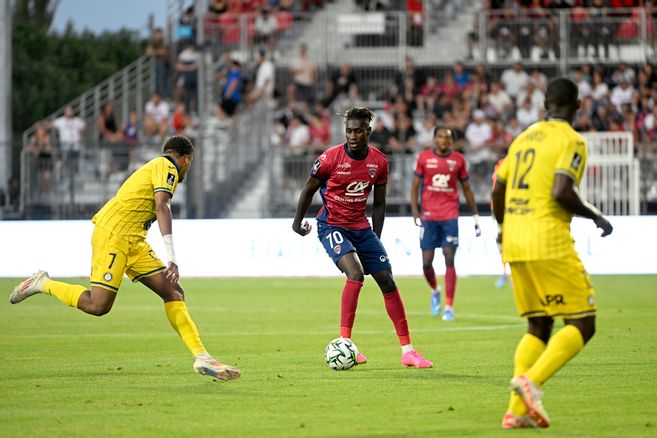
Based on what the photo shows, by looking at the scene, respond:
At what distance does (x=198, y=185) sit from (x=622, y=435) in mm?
22385

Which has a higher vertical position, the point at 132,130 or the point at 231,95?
the point at 231,95

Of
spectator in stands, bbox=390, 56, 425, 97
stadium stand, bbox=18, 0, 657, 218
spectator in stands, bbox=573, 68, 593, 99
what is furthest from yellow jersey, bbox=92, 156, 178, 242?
spectator in stands, bbox=573, 68, 593, 99

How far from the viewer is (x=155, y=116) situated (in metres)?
34.6

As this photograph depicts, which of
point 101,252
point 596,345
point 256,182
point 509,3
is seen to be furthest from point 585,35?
point 101,252

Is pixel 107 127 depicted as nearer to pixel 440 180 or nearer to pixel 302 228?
pixel 440 180

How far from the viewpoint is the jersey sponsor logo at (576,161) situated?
8.54 meters

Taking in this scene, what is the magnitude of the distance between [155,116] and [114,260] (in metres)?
23.4

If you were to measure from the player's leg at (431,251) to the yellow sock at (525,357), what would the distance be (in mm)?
9675

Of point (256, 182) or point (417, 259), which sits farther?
point (256, 182)

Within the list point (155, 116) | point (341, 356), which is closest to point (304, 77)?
point (155, 116)

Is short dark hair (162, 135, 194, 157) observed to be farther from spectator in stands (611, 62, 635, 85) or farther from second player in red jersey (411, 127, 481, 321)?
spectator in stands (611, 62, 635, 85)

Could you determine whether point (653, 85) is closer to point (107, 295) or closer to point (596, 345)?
point (596, 345)

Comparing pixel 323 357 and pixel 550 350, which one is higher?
pixel 550 350

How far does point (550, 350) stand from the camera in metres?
8.51
